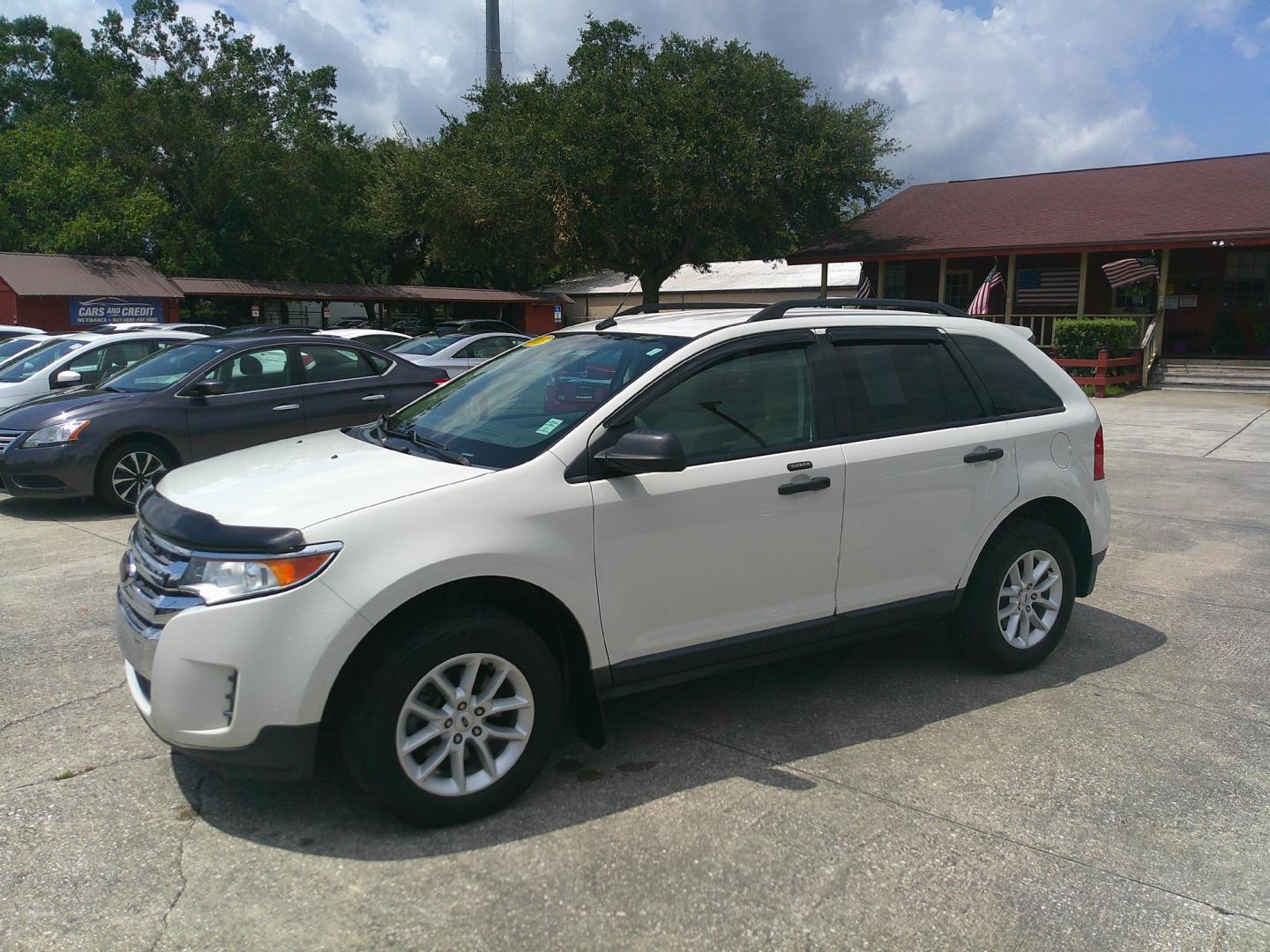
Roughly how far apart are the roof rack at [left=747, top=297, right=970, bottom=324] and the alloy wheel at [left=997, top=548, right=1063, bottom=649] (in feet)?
4.27

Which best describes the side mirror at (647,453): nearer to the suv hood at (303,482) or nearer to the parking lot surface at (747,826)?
the suv hood at (303,482)

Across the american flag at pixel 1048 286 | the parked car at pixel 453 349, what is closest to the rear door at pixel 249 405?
the parked car at pixel 453 349

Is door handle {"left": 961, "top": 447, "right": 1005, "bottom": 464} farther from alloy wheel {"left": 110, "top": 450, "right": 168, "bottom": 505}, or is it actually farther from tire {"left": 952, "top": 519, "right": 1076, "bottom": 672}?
alloy wheel {"left": 110, "top": 450, "right": 168, "bottom": 505}

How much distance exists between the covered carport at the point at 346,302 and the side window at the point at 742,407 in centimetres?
3184

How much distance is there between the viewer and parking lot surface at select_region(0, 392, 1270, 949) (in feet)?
9.35

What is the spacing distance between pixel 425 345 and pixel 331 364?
666 cm

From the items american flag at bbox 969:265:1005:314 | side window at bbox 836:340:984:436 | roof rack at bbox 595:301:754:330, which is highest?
american flag at bbox 969:265:1005:314

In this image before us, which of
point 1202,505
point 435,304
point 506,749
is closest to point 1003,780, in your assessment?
point 506,749

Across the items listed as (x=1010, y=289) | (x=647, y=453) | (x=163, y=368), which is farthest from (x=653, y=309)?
(x=1010, y=289)

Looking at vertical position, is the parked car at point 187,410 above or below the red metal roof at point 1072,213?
below

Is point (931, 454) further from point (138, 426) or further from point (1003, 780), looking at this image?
point (138, 426)

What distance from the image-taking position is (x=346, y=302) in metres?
40.8

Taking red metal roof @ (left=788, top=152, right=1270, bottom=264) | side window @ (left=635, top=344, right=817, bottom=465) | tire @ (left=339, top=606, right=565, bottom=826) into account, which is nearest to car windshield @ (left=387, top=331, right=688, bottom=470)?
side window @ (left=635, top=344, right=817, bottom=465)

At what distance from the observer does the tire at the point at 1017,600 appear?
4605mm
